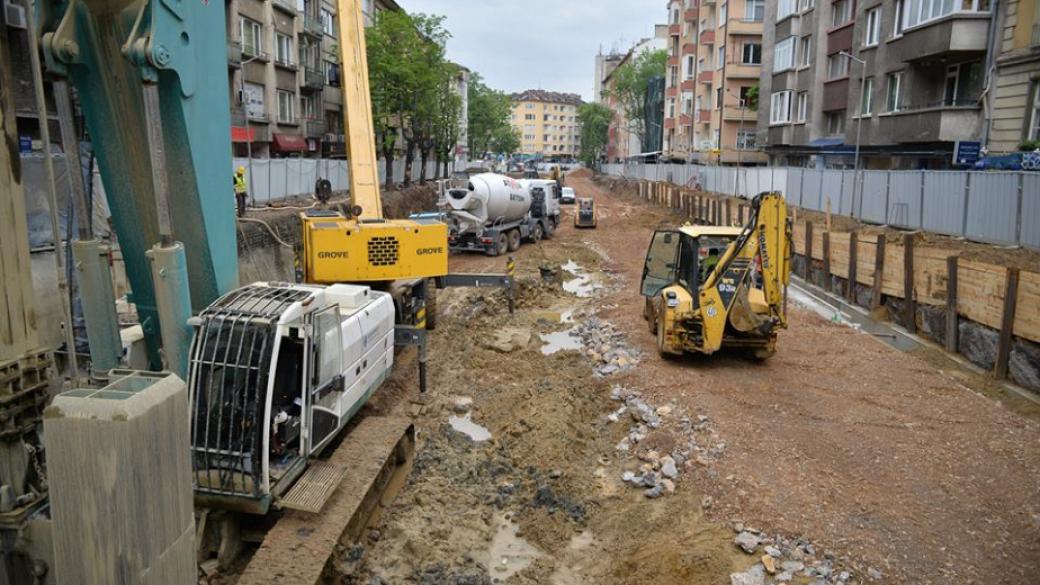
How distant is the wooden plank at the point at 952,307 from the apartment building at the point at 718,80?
34411mm

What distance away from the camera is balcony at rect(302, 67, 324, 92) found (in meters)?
37.0

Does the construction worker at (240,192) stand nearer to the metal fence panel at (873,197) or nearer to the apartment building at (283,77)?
the apartment building at (283,77)

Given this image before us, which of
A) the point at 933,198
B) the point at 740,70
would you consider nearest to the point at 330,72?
the point at 740,70

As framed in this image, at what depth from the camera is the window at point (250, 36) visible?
30312 millimetres

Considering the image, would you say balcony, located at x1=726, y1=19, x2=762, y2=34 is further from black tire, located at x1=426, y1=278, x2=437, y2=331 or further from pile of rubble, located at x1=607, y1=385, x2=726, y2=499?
pile of rubble, located at x1=607, y1=385, x2=726, y2=499

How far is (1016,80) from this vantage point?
1939cm

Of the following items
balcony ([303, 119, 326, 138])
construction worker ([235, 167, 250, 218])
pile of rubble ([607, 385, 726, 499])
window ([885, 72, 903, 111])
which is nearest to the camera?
pile of rubble ([607, 385, 726, 499])

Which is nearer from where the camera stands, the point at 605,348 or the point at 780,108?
the point at 605,348

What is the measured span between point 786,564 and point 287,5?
111 ft

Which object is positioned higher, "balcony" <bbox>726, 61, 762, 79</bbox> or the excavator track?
"balcony" <bbox>726, 61, 762, 79</bbox>

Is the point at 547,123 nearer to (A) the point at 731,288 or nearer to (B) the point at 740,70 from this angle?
(B) the point at 740,70

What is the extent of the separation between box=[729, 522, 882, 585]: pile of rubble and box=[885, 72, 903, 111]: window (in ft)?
75.8

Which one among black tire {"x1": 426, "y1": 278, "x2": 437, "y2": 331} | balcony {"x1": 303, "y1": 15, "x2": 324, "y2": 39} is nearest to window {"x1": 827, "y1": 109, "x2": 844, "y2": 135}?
black tire {"x1": 426, "y1": 278, "x2": 437, "y2": 331}

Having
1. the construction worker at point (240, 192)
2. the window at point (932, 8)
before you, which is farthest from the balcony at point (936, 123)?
the construction worker at point (240, 192)
